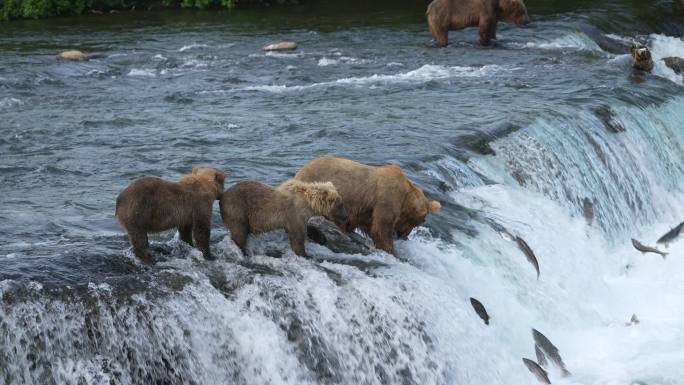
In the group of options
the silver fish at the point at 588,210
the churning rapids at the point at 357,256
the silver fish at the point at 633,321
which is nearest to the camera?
the churning rapids at the point at 357,256

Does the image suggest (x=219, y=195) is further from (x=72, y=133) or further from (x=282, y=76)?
(x=282, y=76)

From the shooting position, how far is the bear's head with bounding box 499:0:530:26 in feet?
74.4

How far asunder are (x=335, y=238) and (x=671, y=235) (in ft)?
18.7

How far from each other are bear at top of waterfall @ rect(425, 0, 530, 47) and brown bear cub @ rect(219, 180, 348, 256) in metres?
14.1

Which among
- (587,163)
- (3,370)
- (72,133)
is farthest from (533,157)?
(3,370)

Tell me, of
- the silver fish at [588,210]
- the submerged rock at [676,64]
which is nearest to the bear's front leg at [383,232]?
the silver fish at [588,210]

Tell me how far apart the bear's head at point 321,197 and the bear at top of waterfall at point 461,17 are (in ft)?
46.2

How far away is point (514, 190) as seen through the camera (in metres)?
12.5

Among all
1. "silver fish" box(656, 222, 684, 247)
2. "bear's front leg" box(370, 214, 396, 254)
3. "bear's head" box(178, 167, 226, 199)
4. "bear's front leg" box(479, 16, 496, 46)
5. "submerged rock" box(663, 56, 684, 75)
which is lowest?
"silver fish" box(656, 222, 684, 247)

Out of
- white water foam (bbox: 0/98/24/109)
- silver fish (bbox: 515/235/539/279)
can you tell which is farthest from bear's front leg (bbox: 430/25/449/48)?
silver fish (bbox: 515/235/539/279)

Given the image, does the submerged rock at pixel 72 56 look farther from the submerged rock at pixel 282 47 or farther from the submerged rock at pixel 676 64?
the submerged rock at pixel 676 64

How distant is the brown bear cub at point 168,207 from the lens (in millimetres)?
7863

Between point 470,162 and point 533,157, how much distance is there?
3.98ft

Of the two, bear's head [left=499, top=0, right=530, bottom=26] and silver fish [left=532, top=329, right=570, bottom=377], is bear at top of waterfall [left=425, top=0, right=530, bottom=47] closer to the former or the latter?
bear's head [left=499, top=0, right=530, bottom=26]
